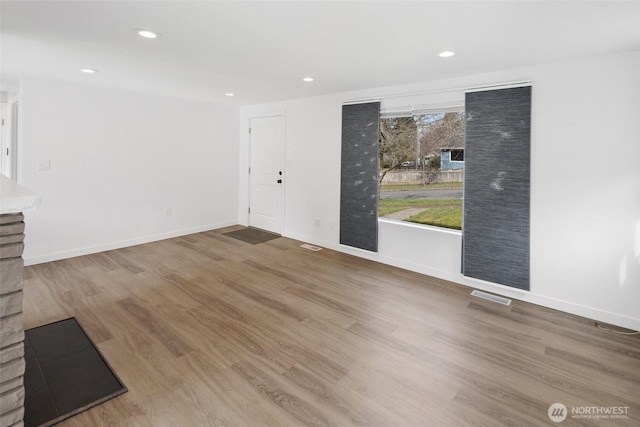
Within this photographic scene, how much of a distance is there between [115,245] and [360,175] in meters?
3.66

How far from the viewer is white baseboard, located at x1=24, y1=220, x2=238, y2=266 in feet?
13.7

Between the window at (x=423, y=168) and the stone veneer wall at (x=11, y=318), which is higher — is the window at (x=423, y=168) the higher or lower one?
the higher one

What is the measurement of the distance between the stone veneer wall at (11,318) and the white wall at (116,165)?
336 centimetres

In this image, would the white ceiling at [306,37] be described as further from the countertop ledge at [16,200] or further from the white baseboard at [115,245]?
the white baseboard at [115,245]

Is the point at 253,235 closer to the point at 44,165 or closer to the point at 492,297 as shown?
the point at 44,165

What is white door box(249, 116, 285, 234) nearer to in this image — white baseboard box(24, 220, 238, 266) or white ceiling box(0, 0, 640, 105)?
white baseboard box(24, 220, 238, 266)

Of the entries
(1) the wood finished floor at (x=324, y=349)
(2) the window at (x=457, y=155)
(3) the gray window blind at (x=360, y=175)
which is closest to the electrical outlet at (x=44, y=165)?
(1) the wood finished floor at (x=324, y=349)

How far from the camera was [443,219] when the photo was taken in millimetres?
4031

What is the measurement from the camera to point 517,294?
3355 mm

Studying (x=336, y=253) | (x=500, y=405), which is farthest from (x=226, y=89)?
(x=500, y=405)

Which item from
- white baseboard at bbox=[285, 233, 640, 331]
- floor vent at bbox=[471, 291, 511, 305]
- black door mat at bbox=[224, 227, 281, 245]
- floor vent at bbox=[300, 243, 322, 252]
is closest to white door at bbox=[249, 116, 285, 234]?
black door mat at bbox=[224, 227, 281, 245]

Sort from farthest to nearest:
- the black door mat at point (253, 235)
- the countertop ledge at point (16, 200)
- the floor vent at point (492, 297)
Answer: the black door mat at point (253, 235) → the floor vent at point (492, 297) → the countertop ledge at point (16, 200)

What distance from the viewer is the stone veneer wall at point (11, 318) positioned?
1.40m

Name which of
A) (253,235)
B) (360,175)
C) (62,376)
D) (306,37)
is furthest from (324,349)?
(253,235)
